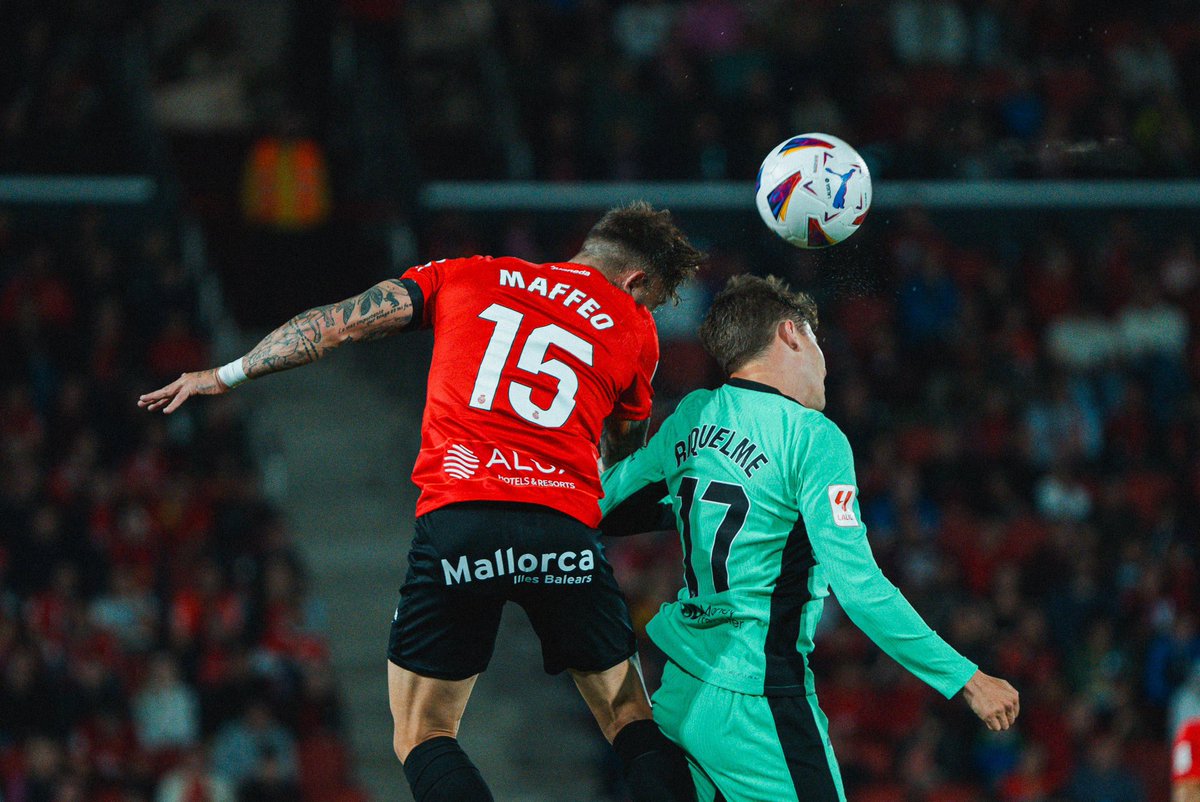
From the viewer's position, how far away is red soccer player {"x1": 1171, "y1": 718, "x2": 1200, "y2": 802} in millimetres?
5164

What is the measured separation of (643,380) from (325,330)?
38.6 inches

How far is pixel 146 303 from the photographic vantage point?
1248 cm

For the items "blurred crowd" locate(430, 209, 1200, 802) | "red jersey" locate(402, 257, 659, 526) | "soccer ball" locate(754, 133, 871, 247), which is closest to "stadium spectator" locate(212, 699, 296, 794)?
"blurred crowd" locate(430, 209, 1200, 802)

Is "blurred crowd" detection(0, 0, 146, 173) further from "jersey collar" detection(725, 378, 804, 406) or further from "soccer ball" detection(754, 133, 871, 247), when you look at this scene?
"jersey collar" detection(725, 378, 804, 406)

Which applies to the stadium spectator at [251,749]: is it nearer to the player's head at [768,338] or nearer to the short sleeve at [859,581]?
the player's head at [768,338]

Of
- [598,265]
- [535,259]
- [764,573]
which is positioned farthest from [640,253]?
[535,259]

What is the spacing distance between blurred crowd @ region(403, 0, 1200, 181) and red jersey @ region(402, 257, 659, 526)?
32.4 feet

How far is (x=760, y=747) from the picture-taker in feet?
13.6

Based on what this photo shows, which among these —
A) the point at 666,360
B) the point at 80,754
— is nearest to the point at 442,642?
the point at 666,360

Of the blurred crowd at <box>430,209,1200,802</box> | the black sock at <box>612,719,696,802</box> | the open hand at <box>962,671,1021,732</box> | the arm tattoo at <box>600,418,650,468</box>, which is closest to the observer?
the open hand at <box>962,671,1021,732</box>

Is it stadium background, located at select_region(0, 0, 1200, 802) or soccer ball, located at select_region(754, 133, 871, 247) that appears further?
stadium background, located at select_region(0, 0, 1200, 802)

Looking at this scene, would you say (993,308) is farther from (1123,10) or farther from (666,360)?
(666,360)

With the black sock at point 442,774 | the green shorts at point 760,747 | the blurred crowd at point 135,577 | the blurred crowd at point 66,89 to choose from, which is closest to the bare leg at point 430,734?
the black sock at point 442,774

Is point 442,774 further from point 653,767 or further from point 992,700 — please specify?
point 992,700
